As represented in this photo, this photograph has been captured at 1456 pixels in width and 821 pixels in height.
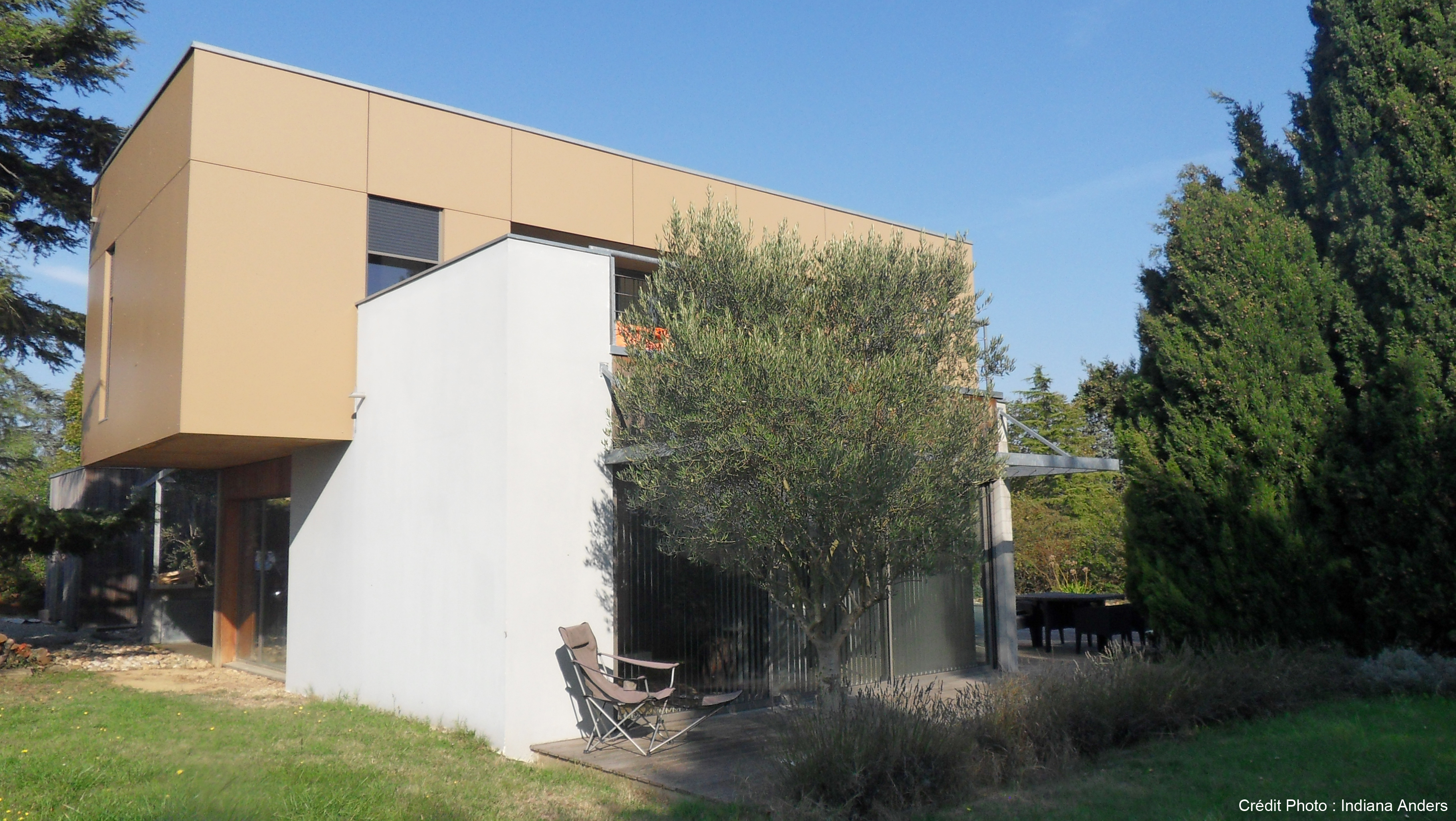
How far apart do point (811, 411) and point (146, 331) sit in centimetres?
814

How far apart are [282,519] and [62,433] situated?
2633cm

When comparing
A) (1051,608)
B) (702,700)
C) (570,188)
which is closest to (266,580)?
(570,188)

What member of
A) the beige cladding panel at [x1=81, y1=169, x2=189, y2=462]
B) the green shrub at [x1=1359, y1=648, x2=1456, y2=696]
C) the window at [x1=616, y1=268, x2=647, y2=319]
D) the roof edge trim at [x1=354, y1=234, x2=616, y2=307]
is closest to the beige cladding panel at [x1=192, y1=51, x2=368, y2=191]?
the beige cladding panel at [x1=81, y1=169, x2=189, y2=462]

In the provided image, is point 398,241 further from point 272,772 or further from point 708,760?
point 708,760

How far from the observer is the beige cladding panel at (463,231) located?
11.4m

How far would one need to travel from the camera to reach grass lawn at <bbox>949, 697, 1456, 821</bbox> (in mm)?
5379

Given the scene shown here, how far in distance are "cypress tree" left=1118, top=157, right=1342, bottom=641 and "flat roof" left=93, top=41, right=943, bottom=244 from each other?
2.20 meters

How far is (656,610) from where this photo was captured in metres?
9.06

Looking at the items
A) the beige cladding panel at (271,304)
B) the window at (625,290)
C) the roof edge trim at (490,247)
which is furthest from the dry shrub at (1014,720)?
the beige cladding panel at (271,304)

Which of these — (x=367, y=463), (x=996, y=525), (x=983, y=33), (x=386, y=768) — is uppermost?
(x=983, y=33)

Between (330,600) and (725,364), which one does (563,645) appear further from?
(330,600)

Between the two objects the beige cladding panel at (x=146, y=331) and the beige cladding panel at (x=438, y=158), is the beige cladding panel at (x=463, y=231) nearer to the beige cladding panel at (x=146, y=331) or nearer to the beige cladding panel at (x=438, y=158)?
the beige cladding panel at (x=438, y=158)

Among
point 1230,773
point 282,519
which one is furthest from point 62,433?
point 1230,773

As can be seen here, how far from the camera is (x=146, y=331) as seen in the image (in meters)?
11.0
